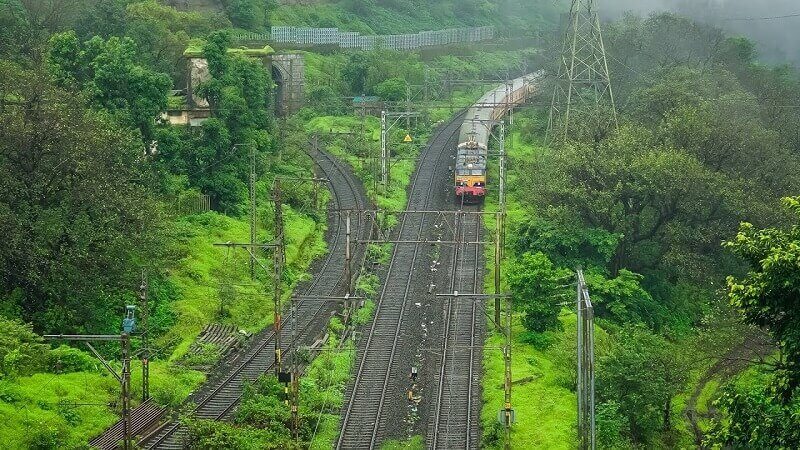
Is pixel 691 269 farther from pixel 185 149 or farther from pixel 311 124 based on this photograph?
pixel 311 124

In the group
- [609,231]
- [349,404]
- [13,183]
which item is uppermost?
[13,183]

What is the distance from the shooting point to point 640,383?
37.6 m

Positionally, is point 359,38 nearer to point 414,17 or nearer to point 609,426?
point 414,17

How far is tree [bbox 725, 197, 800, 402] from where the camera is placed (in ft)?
67.9

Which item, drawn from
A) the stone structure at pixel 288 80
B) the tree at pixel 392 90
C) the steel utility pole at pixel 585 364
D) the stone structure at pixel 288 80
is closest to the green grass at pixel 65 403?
the steel utility pole at pixel 585 364

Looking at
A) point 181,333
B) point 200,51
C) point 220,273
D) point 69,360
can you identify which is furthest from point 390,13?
point 69,360

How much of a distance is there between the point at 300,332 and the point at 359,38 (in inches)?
2349

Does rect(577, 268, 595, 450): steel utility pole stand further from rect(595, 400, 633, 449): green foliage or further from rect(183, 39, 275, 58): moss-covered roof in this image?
rect(183, 39, 275, 58): moss-covered roof

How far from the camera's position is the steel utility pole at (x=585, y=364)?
29.5 m

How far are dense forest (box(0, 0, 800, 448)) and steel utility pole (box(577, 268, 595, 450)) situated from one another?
3.47m

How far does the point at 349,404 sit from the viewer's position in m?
38.7

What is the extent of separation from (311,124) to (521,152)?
1525 cm

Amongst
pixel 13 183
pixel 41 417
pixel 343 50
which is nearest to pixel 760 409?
pixel 41 417

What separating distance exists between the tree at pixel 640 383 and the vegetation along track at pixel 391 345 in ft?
24.5
